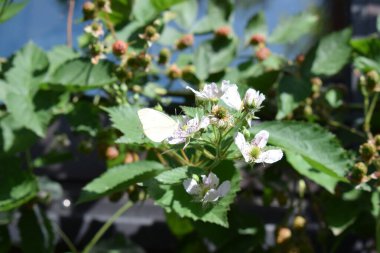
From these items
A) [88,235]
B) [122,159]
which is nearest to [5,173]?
[122,159]

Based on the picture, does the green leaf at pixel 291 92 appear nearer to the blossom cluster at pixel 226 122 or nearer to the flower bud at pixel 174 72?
the flower bud at pixel 174 72

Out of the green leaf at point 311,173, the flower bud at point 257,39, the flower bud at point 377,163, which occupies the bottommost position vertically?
the green leaf at point 311,173

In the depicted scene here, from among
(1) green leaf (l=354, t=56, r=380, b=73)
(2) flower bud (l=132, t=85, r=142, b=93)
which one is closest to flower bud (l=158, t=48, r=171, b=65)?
(2) flower bud (l=132, t=85, r=142, b=93)

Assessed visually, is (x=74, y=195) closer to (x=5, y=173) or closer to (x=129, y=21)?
(x=5, y=173)

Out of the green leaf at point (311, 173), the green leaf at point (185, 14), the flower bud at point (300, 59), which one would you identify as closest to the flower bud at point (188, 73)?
the green leaf at point (185, 14)

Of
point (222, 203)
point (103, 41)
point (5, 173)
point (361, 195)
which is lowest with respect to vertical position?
point (361, 195)

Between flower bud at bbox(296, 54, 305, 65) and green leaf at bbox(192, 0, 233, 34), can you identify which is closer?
flower bud at bbox(296, 54, 305, 65)

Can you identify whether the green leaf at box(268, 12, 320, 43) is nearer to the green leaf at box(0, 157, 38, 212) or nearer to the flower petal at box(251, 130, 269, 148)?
the green leaf at box(0, 157, 38, 212)
